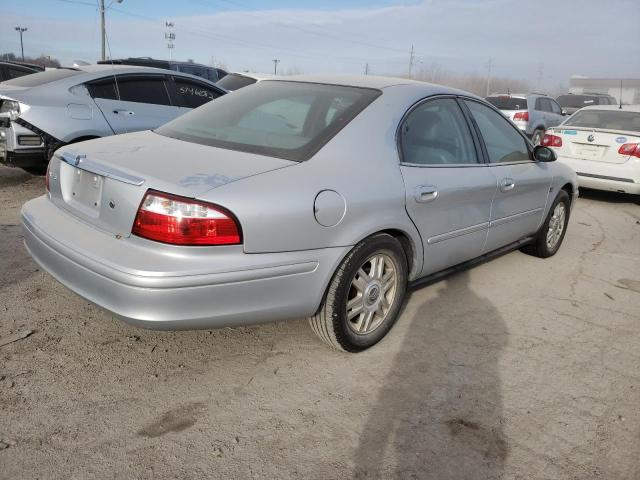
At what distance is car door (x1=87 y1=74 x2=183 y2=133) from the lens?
631 centimetres

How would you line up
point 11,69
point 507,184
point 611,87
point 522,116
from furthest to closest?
point 611,87
point 522,116
point 11,69
point 507,184

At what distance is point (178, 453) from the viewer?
7.41ft

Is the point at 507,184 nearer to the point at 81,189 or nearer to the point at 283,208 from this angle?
the point at 283,208

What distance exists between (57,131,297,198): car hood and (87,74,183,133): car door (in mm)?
3503

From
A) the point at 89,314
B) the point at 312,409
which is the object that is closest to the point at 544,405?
the point at 312,409

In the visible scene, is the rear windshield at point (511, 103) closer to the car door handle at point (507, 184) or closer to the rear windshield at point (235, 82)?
the rear windshield at point (235, 82)

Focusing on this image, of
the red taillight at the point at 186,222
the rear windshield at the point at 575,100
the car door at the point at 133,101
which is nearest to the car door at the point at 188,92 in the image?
the car door at the point at 133,101

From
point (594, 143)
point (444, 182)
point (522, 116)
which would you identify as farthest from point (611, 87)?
point (444, 182)

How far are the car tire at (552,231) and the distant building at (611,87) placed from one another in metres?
30.2

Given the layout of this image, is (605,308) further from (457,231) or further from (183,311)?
(183,311)

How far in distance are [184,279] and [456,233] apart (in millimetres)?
→ 1965

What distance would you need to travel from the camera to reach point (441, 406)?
2699 millimetres

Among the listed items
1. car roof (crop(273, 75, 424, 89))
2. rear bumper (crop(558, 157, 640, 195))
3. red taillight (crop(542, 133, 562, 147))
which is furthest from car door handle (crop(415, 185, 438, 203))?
red taillight (crop(542, 133, 562, 147))

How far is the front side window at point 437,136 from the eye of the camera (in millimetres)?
3283
